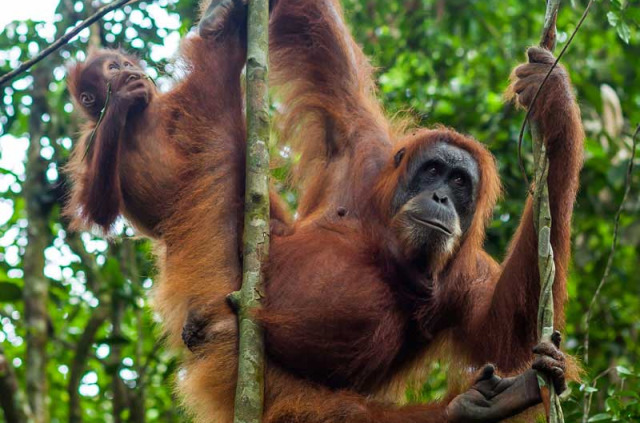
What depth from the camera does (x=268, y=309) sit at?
3828 mm

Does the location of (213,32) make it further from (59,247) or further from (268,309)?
(59,247)

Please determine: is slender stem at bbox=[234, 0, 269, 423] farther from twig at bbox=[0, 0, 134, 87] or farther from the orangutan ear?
the orangutan ear

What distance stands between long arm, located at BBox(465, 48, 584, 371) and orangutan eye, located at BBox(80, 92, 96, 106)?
91.3 inches

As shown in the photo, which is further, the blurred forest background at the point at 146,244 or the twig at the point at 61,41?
the blurred forest background at the point at 146,244

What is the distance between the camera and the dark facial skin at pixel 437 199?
388 cm

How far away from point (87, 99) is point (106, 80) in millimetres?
162

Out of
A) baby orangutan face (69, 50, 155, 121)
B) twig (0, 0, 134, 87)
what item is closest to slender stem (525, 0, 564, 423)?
twig (0, 0, 134, 87)

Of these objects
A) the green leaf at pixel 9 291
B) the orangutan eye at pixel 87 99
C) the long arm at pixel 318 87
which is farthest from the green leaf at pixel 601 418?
the green leaf at pixel 9 291

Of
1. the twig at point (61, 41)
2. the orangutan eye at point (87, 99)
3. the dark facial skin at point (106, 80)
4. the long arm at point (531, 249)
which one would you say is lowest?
the long arm at point (531, 249)

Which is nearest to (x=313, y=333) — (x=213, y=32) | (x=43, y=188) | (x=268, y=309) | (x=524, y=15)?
(x=268, y=309)

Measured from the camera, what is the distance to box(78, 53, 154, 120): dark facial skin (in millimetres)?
4316

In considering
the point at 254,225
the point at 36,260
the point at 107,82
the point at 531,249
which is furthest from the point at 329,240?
the point at 36,260

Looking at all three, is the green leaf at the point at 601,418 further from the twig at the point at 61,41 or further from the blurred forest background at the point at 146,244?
the twig at the point at 61,41

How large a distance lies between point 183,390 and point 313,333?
30.0 inches
